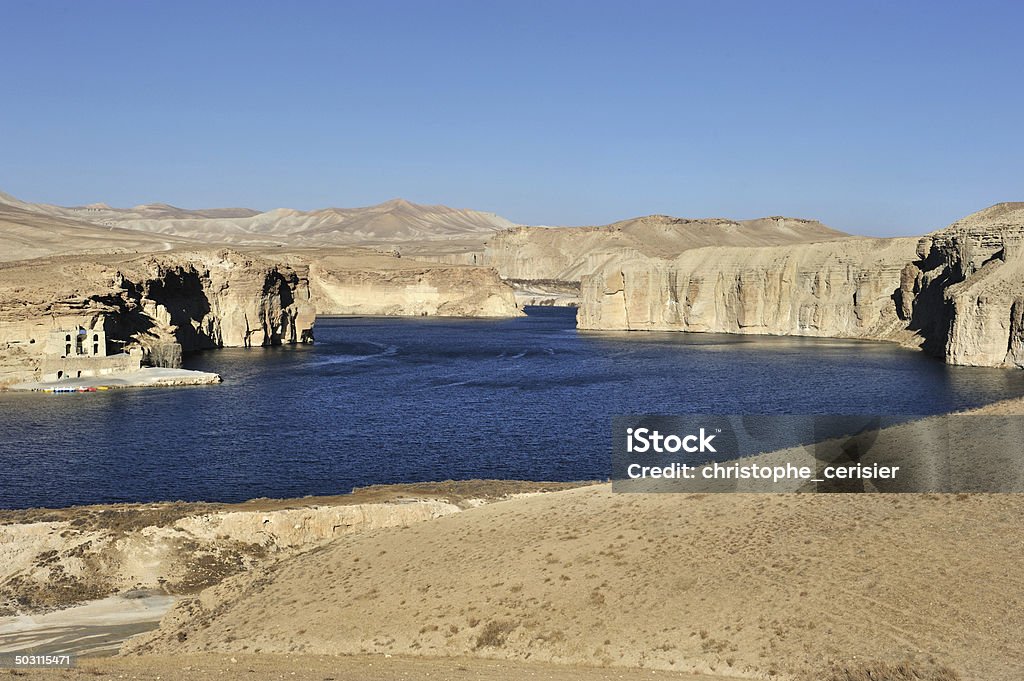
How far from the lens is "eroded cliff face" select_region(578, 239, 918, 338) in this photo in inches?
5349

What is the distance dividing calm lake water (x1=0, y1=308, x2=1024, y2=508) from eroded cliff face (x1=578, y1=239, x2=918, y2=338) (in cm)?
Answer: 2529

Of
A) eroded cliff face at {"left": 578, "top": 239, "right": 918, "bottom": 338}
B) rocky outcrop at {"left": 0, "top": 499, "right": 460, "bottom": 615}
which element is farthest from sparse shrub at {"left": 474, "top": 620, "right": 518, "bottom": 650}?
eroded cliff face at {"left": 578, "top": 239, "right": 918, "bottom": 338}

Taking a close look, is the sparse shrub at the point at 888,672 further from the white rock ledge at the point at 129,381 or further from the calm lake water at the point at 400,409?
the white rock ledge at the point at 129,381

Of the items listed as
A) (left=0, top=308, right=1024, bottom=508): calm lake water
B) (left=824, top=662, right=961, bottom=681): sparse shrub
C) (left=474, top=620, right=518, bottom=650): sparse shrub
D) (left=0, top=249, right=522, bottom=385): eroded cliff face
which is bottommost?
(left=0, top=308, right=1024, bottom=508): calm lake water

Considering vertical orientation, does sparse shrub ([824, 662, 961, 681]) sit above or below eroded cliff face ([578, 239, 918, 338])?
below

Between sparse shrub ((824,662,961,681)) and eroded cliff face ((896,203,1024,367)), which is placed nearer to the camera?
sparse shrub ((824,662,961,681))

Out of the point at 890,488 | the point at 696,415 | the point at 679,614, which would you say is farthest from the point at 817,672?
the point at 696,415

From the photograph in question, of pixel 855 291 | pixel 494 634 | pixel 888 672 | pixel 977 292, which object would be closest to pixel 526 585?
pixel 494 634

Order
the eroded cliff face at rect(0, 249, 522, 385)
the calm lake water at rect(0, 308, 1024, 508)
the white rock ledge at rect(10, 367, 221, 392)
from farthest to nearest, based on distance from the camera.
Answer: the eroded cliff face at rect(0, 249, 522, 385) → the white rock ledge at rect(10, 367, 221, 392) → the calm lake water at rect(0, 308, 1024, 508)

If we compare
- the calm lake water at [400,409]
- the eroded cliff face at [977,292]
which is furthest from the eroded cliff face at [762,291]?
the calm lake water at [400,409]

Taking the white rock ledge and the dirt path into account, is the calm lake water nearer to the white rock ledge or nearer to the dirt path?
the white rock ledge

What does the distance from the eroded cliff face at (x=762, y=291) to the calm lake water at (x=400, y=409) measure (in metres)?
25.3

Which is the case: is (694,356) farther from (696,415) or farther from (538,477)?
(538,477)

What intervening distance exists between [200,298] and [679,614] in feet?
341
